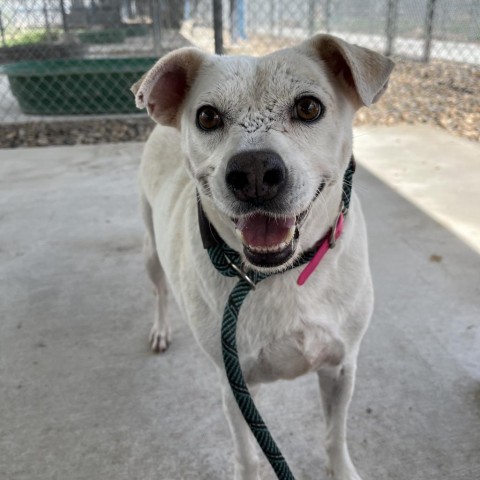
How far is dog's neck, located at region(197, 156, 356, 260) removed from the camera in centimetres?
157

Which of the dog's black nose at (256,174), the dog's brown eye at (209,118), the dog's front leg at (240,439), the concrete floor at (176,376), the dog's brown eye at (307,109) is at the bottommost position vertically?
the concrete floor at (176,376)

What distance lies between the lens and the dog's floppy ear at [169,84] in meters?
1.57

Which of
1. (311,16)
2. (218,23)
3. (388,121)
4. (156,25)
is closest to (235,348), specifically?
(218,23)

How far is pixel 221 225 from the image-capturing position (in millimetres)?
1582

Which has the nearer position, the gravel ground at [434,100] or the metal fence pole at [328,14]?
the gravel ground at [434,100]

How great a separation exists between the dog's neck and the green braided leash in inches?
1.2

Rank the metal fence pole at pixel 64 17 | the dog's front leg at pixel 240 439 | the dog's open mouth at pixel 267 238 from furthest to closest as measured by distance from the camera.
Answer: the metal fence pole at pixel 64 17
the dog's front leg at pixel 240 439
the dog's open mouth at pixel 267 238

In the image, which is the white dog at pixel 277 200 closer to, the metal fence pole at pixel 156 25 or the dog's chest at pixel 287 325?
the dog's chest at pixel 287 325

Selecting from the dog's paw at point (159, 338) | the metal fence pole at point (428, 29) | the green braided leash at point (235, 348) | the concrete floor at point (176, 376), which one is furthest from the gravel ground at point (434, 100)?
the green braided leash at point (235, 348)

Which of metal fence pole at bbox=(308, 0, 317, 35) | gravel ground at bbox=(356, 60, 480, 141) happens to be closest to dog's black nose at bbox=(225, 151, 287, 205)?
gravel ground at bbox=(356, 60, 480, 141)

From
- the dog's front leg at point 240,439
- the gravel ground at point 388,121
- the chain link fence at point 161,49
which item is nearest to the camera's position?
the dog's front leg at point 240,439

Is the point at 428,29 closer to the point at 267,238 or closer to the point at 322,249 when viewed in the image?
the point at 322,249

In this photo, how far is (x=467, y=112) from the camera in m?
6.21

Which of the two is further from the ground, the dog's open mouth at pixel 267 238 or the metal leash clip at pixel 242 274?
the dog's open mouth at pixel 267 238
